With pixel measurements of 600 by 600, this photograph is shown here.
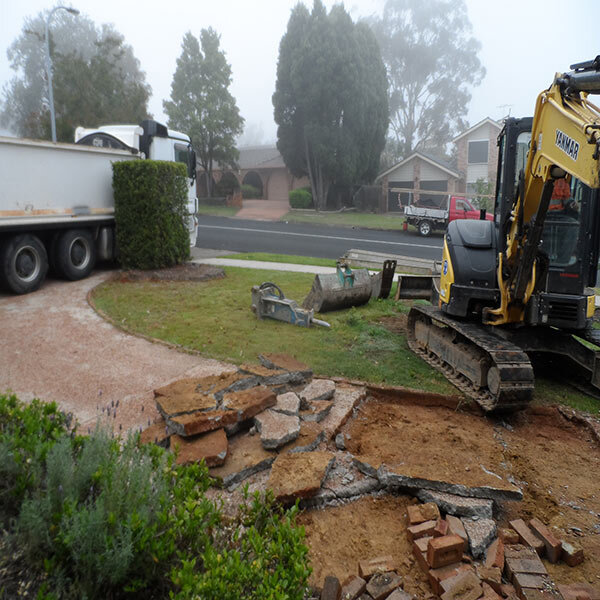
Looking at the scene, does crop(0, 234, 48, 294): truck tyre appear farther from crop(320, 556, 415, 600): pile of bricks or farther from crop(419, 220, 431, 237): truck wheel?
crop(419, 220, 431, 237): truck wheel

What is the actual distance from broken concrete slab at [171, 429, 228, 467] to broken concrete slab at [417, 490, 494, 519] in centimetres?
162

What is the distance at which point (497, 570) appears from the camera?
10.5ft

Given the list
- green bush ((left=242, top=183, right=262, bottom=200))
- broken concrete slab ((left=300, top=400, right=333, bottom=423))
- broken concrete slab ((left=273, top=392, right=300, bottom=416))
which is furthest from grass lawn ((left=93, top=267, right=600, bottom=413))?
green bush ((left=242, top=183, right=262, bottom=200))

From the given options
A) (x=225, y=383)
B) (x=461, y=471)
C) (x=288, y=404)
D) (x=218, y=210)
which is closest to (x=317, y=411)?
(x=288, y=404)

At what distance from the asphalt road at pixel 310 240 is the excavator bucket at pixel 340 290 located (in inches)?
317

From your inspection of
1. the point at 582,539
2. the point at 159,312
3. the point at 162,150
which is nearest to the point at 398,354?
the point at 582,539

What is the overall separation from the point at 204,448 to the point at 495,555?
7.49 feet

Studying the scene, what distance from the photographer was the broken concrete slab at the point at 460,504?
3691 mm

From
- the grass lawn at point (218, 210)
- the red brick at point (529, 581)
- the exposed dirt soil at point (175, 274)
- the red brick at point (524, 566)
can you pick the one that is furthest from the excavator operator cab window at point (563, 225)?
the grass lawn at point (218, 210)

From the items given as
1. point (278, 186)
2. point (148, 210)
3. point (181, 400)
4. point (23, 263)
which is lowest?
point (181, 400)

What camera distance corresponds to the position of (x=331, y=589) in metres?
2.85

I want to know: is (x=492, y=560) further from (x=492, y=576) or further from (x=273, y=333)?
(x=273, y=333)

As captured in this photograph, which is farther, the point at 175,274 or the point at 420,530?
the point at 175,274

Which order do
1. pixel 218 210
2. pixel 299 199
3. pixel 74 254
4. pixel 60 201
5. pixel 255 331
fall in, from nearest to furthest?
pixel 255 331 → pixel 60 201 → pixel 74 254 → pixel 218 210 → pixel 299 199
